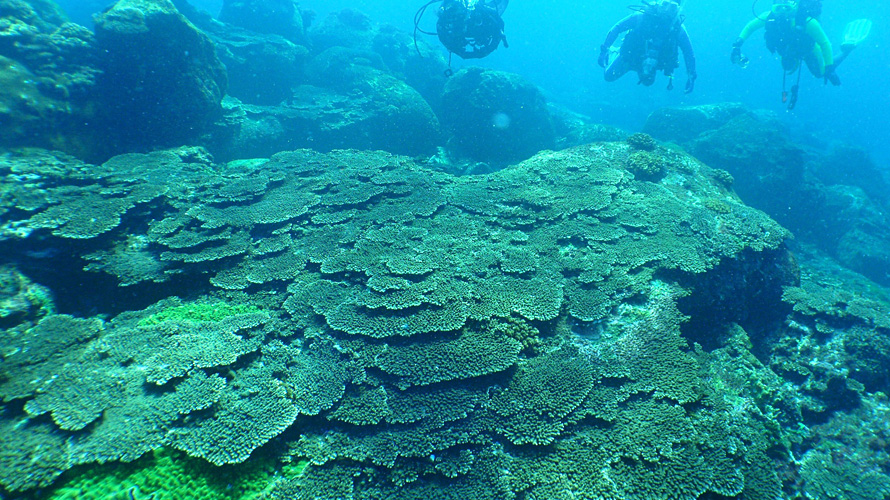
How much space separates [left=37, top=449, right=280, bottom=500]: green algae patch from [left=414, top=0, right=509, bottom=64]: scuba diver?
33.2 ft

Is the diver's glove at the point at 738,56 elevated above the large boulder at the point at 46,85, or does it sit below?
above

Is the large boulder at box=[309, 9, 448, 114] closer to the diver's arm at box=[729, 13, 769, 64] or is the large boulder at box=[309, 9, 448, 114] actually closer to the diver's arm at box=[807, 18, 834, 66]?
the diver's arm at box=[729, 13, 769, 64]

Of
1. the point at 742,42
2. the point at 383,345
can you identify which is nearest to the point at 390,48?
the point at 742,42

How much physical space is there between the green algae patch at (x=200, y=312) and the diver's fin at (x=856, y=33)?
21622mm

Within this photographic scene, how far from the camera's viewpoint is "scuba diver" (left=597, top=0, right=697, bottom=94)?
9.89 metres

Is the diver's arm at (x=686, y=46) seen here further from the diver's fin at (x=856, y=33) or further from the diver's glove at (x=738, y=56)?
the diver's fin at (x=856, y=33)

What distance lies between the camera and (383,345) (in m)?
3.89

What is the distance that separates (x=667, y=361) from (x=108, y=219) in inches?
309

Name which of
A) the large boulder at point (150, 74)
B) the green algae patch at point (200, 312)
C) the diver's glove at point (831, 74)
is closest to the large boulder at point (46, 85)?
the large boulder at point (150, 74)

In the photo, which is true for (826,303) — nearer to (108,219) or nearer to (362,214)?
(362,214)

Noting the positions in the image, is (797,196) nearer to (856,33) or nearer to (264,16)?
(856,33)

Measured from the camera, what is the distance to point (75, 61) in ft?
26.9

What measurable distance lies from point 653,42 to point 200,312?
12655 millimetres

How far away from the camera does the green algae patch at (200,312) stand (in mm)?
4141
